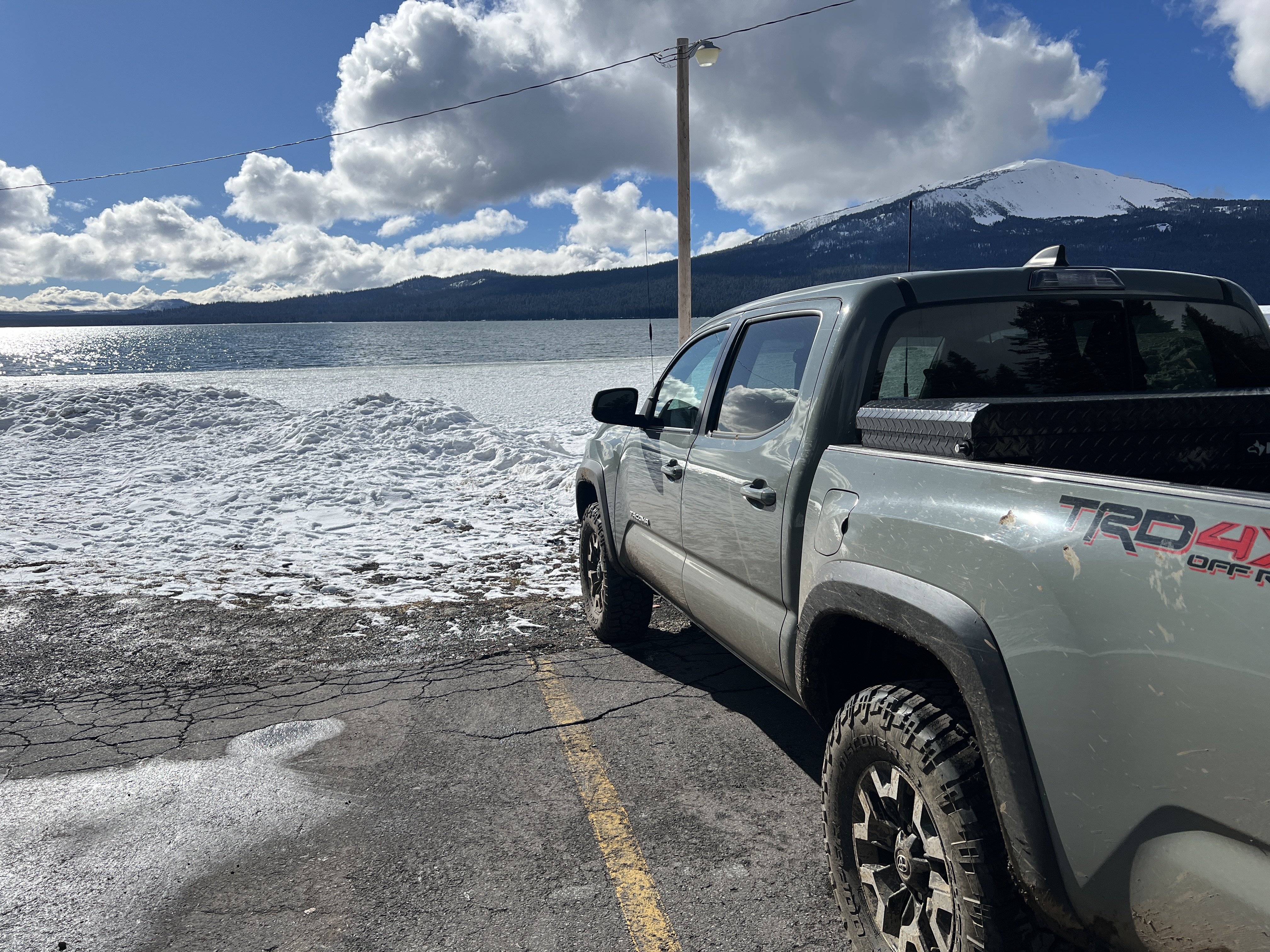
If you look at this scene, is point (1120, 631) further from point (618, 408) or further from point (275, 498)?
point (275, 498)

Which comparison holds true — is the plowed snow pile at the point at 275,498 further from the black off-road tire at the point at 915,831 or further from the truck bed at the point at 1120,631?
the truck bed at the point at 1120,631

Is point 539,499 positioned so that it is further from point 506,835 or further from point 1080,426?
point 1080,426

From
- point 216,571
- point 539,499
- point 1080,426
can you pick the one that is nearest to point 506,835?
point 1080,426

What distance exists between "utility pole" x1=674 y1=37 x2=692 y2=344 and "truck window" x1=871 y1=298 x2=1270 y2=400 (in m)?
11.1

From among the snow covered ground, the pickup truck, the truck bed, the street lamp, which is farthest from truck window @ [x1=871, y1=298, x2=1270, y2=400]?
the street lamp

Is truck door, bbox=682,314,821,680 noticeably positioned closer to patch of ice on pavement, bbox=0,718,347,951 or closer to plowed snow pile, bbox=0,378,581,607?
patch of ice on pavement, bbox=0,718,347,951

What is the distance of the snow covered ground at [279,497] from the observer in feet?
A: 22.1

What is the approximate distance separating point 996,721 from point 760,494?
4.01ft

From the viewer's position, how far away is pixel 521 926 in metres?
2.57

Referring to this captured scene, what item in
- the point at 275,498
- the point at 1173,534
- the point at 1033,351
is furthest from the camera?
the point at 275,498

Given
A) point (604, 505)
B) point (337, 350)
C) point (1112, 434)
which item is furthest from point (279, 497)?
point (337, 350)

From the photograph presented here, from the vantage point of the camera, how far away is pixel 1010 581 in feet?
5.83

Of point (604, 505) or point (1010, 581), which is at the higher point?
point (1010, 581)

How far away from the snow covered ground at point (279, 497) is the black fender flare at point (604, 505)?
1402mm
